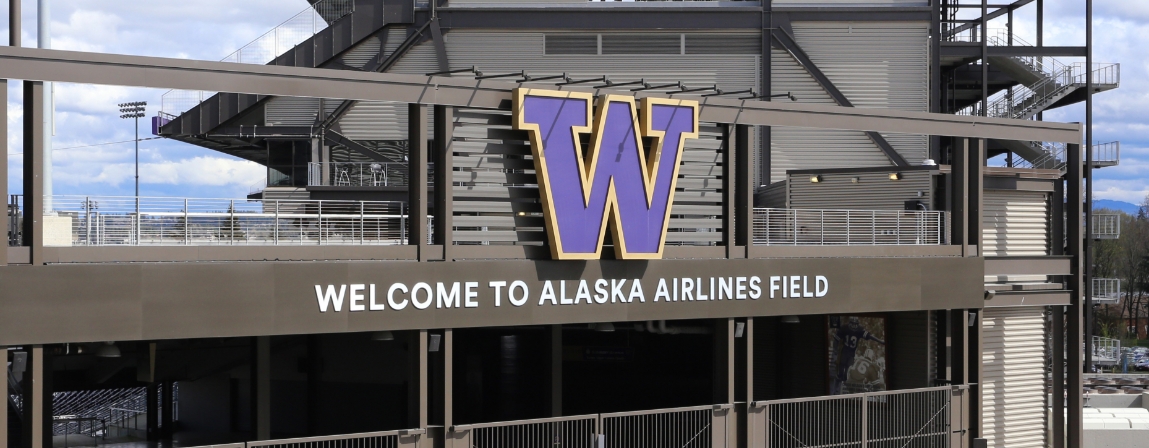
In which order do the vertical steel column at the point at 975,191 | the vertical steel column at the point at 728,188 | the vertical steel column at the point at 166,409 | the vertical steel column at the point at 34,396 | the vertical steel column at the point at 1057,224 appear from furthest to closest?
1. the vertical steel column at the point at 166,409
2. the vertical steel column at the point at 1057,224
3. the vertical steel column at the point at 975,191
4. the vertical steel column at the point at 728,188
5. the vertical steel column at the point at 34,396

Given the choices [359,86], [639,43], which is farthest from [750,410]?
[639,43]

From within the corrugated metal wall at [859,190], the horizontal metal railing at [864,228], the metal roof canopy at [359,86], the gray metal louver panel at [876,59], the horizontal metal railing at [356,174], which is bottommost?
the horizontal metal railing at [864,228]

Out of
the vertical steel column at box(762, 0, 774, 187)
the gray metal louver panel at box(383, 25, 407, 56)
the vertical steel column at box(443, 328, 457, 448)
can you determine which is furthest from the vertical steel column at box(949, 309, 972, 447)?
the gray metal louver panel at box(383, 25, 407, 56)

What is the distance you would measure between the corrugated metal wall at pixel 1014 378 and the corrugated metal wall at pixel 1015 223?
1.34 m

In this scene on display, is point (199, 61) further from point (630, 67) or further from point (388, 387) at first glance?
point (630, 67)

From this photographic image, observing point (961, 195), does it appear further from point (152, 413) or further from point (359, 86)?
point (152, 413)

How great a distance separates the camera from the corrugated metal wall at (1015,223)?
24141 mm

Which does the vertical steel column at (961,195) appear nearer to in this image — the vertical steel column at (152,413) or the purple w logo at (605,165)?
the purple w logo at (605,165)

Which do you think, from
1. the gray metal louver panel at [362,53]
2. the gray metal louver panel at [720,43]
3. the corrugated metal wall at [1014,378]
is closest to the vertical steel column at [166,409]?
the gray metal louver panel at [362,53]

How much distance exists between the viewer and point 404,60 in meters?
36.7

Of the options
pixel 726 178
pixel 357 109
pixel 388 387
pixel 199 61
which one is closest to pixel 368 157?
pixel 357 109

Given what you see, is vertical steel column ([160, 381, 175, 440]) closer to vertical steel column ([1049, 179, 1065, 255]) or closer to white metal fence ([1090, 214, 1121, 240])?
vertical steel column ([1049, 179, 1065, 255])

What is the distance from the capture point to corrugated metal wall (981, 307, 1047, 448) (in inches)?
941

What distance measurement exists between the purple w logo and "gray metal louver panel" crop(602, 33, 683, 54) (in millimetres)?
17953
